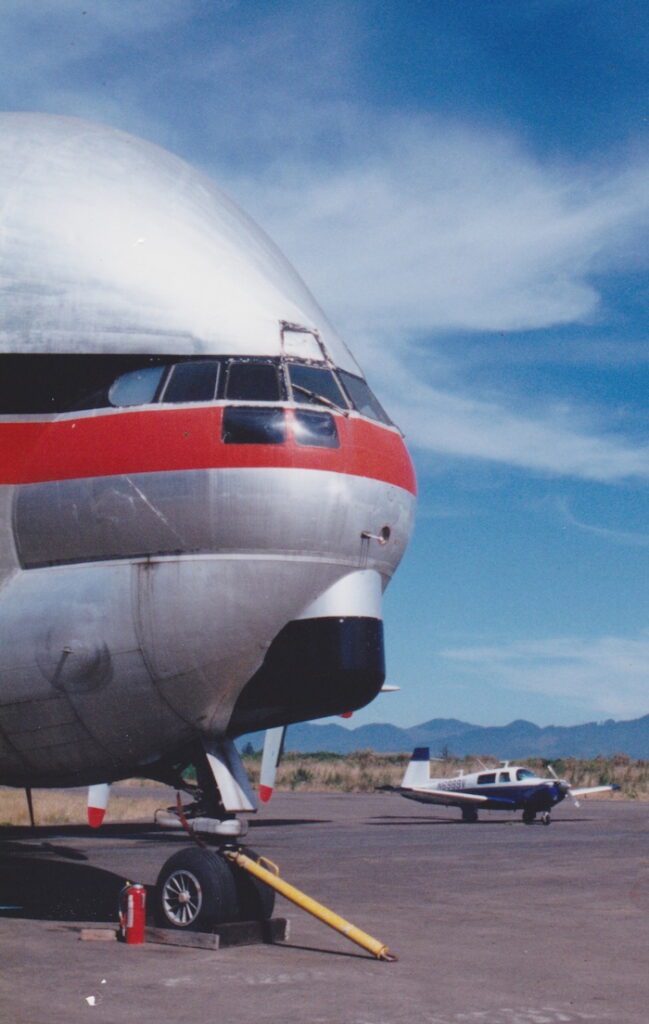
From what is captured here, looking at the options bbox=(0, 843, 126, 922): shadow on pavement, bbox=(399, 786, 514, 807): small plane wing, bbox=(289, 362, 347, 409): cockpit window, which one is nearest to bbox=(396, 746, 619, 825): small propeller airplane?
bbox=(399, 786, 514, 807): small plane wing

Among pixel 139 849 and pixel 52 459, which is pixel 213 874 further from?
pixel 139 849

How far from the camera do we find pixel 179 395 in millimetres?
11711

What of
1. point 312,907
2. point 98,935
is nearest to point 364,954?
point 312,907

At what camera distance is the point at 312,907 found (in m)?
11.4

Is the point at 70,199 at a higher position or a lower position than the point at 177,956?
higher

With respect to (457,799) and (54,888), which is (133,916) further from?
(457,799)

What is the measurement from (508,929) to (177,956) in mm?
4344

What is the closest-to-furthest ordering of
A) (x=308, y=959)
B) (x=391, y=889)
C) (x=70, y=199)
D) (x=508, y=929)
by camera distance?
(x=308, y=959), (x=70, y=199), (x=508, y=929), (x=391, y=889)

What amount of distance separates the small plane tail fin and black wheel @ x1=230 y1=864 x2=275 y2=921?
1183 inches

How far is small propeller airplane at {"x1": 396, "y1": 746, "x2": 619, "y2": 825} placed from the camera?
1505 inches

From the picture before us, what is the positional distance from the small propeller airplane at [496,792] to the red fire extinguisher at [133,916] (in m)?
27.1

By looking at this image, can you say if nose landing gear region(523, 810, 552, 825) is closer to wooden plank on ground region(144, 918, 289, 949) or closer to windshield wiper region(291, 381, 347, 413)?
wooden plank on ground region(144, 918, 289, 949)

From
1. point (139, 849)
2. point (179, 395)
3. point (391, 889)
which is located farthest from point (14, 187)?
point (139, 849)

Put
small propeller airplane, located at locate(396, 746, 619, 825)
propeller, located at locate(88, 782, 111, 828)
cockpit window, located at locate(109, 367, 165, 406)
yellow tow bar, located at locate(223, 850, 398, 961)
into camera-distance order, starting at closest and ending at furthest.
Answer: yellow tow bar, located at locate(223, 850, 398, 961) < cockpit window, located at locate(109, 367, 165, 406) < propeller, located at locate(88, 782, 111, 828) < small propeller airplane, located at locate(396, 746, 619, 825)
